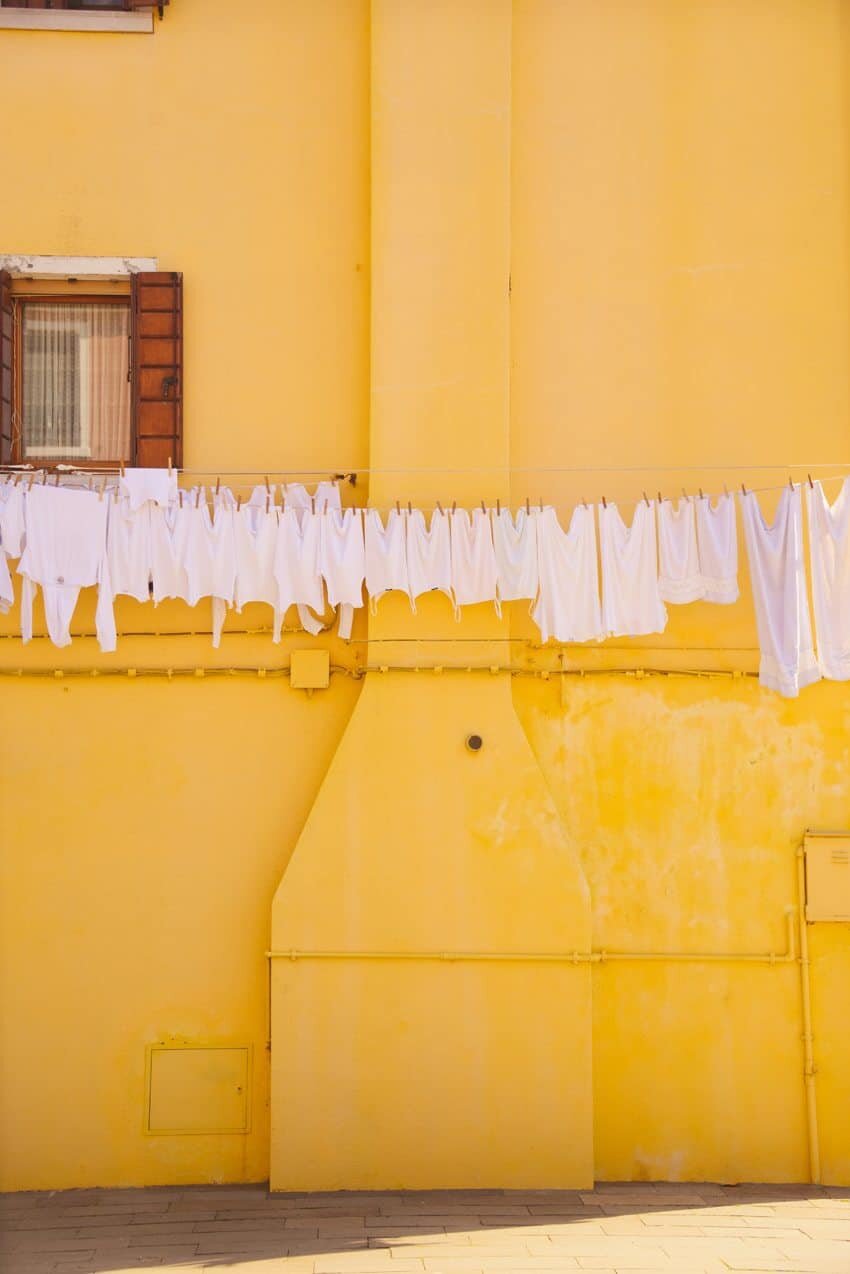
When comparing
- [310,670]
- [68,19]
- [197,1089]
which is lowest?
[197,1089]

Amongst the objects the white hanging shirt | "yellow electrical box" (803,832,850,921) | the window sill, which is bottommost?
"yellow electrical box" (803,832,850,921)

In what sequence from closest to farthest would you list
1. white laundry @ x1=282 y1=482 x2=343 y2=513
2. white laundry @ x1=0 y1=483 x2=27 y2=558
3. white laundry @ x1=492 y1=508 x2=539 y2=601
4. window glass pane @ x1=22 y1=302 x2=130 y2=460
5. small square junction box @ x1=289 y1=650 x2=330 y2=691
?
white laundry @ x1=0 y1=483 x2=27 y2=558, white laundry @ x1=492 y1=508 x2=539 y2=601, white laundry @ x1=282 y1=482 x2=343 y2=513, small square junction box @ x1=289 y1=650 x2=330 y2=691, window glass pane @ x1=22 y1=302 x2=130 y2=460

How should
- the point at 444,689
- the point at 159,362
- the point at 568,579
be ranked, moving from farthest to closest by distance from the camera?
1. the point at 159,362
2. the point at 444,689
3. the point at 568,579

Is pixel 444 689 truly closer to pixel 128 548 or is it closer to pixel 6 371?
pixel 128 548

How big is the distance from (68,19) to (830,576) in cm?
653

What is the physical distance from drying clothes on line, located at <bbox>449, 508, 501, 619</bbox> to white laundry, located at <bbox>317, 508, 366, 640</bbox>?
1.97 feet

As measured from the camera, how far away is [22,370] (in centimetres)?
900

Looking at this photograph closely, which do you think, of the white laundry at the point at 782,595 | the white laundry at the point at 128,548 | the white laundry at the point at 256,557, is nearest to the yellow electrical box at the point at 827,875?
the white laundry at the point at 782,595

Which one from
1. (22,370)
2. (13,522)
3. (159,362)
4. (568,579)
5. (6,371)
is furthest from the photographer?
(22,370)

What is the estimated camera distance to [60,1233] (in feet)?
24.0

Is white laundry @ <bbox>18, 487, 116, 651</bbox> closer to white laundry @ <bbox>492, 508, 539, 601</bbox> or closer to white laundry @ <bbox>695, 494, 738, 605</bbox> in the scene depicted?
white laundry @ <bbox>492, 508, 539, 601</bbox>

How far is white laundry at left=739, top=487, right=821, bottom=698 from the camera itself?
7.75m

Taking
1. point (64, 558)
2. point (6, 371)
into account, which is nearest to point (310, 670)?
point (64, 558)

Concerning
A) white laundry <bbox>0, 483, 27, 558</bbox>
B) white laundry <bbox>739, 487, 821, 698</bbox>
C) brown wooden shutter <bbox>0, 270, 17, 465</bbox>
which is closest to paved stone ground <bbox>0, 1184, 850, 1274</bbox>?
white laundry <bbox>739, 487, 821, 698</bbox>
